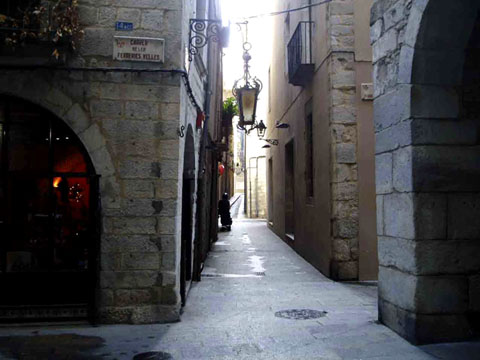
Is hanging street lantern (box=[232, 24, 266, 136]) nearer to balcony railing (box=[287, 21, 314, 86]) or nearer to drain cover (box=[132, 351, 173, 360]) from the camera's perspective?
balcony railing (box=[287, 21, 314, 86])

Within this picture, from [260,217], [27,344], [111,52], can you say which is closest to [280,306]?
[27,344]

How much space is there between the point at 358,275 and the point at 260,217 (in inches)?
737

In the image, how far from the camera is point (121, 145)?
498 centimetres

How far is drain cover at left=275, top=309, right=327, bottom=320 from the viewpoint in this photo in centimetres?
511

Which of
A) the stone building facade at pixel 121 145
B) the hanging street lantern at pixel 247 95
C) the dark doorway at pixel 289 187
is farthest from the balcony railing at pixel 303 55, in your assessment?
the stone building facade at pixel 121 145

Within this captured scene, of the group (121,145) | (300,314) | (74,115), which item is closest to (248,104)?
(121,145)

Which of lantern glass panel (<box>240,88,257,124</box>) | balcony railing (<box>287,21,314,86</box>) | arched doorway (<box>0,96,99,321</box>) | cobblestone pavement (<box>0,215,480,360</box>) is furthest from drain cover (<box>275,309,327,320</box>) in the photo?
balcony railing (<box>287,21,314,86</box>)

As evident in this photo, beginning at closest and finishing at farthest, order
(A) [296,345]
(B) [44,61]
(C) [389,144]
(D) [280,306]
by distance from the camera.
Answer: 1. (A) [296,345]
2. (C) [389,144]
3. (B) [44,61]
4. (D) [280,306]

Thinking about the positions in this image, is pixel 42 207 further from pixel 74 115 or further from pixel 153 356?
pixel 153 356

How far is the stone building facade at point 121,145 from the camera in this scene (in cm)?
488

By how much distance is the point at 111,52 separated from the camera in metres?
5.04

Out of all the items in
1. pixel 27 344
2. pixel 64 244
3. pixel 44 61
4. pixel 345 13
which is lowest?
pixel 27 344

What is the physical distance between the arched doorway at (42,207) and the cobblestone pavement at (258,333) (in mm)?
513

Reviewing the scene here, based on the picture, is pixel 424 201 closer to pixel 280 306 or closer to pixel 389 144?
pixel 389 144
